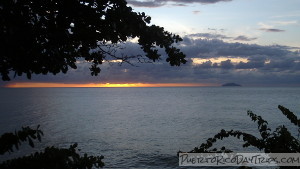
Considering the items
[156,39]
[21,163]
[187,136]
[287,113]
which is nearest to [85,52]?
[156,39]

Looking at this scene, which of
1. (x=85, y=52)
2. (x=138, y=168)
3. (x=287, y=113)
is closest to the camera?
(x=85, y=52)

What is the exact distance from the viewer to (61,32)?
410cm

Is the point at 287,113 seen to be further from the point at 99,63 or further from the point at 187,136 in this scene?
the point at 187,136

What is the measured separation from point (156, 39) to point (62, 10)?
5.29 feet

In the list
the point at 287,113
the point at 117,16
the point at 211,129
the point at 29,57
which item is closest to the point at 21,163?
the point at 29,57

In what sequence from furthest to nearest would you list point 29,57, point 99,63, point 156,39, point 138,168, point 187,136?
point 187,136
point 138,168
point 99,63
point 156,39
point 29,57

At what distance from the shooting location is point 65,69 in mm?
4473

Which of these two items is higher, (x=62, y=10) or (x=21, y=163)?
(x=62, y=10)

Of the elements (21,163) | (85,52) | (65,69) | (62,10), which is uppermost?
(62,10)

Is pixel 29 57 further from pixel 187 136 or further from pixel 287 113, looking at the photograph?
pixel 187 136

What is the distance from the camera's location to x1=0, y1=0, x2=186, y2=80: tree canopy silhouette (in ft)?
11.4

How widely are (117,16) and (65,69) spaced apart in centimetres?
123

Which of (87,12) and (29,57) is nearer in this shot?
(29,57)

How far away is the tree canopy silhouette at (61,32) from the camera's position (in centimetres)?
348
